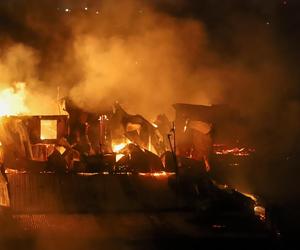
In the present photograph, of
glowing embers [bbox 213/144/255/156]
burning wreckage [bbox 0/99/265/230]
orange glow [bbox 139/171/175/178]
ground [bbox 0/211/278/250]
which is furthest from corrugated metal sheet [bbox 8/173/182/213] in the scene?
glowing embers [bbox 213/144/255/156]

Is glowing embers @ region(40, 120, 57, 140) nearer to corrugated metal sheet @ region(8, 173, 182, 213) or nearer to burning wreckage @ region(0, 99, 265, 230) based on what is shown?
burning wreckage @ region(0, 99, 265, 230)

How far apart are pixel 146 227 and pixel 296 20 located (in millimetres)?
17506

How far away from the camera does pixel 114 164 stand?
1322 cm

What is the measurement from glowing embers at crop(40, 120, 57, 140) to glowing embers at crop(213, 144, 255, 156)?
18.3 ft

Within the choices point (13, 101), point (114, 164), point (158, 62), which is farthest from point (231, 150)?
point (13, 101)

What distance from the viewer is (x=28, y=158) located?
45.1 feet

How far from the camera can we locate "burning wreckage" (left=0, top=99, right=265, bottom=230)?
11.4 meters

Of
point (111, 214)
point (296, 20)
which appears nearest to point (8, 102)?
point (111, 214)

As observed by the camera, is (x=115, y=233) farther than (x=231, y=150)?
No

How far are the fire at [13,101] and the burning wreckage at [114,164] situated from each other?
10.6 feet

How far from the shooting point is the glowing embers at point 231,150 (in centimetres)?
1603

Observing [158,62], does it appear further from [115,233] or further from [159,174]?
[115,233]

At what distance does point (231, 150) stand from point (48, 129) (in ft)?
21.8

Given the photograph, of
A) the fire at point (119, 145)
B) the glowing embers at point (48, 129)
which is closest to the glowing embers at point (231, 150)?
the fire at point (119, 145)
